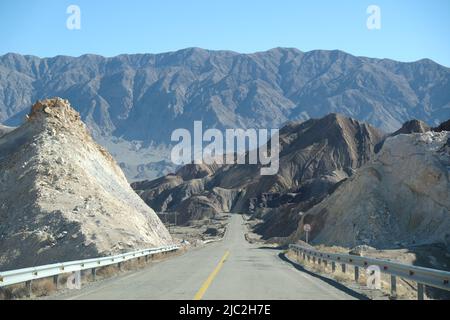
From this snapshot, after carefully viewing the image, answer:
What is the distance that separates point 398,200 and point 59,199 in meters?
32.8

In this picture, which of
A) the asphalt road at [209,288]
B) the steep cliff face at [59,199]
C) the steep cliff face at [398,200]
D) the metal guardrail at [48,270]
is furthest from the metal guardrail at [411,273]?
the steep cliff face at [398,200]

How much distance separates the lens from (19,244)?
32.8m

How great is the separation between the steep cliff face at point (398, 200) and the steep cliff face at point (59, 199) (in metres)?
17.9

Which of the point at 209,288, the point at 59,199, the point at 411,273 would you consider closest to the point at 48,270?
the point at 209,288

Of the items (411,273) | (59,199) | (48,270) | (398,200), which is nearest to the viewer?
(411,273)

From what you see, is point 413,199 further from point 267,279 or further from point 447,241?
point 267,279

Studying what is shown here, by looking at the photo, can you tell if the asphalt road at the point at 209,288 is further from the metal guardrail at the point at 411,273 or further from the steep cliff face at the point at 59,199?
the steep cliff face at the point at 59,199

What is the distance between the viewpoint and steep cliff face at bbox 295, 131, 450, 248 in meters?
52.2

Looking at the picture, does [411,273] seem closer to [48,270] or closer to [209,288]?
[209,288]

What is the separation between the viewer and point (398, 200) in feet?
191

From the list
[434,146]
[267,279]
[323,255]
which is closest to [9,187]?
[323,255]

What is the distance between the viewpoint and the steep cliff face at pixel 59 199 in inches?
1271
